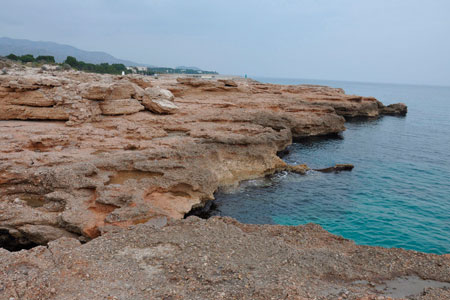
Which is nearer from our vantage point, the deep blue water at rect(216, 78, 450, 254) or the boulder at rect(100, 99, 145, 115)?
the deep blue water at rect(216, 78, 450, 254)

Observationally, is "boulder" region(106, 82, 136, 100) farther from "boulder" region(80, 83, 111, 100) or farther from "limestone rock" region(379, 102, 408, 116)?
"limestone rock" region(379, 102, 408, 116)

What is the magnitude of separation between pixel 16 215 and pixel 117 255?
6.39 meters

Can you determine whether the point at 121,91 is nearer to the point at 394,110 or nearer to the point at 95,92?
the point at 95,92

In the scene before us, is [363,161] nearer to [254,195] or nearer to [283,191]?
[283,191]

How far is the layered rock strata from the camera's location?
1445 cm

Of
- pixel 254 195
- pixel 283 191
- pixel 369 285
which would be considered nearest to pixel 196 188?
pixel 254 195

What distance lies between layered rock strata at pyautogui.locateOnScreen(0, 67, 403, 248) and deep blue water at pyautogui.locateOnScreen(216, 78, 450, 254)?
2.58 meters

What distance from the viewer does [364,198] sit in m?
22.3

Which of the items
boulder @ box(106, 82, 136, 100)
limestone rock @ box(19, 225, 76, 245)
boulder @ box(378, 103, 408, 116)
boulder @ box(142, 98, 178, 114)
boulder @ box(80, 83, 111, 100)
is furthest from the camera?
boulder @ box(378, 103, 408, 116)

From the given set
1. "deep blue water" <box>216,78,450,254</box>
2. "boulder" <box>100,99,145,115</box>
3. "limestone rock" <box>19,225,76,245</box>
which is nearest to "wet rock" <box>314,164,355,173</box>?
"deep blue water" <box>216,78,450,254</box>

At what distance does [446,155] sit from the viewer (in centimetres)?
3509

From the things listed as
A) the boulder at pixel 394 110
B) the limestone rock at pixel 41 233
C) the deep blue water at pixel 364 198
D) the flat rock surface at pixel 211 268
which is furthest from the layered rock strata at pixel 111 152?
the boulder at pixel 394 110

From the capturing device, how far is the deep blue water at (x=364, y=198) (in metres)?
18.0

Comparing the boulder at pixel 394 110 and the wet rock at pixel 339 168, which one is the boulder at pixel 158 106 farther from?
the boulder at pixel 394 110
